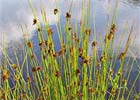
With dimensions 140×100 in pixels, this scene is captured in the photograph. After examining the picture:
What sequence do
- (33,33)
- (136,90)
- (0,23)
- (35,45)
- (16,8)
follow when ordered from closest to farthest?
(136,90), (35,45), (33,33), (0,23), (16,8)

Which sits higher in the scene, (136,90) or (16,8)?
(16,8)

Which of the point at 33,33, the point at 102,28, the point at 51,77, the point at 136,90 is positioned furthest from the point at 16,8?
the point at 51,77

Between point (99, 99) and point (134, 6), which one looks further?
point (134, 6)

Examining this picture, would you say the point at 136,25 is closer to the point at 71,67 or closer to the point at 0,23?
the point at 0,23

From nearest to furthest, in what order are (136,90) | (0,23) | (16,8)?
1. (136,90)
2. (0,23)
3. (16,8)

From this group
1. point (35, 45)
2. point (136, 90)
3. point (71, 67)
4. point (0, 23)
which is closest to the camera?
point (71, 67)

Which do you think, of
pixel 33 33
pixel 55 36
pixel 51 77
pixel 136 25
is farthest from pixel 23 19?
pixel 51 77

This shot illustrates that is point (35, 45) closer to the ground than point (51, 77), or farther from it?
closer to the ground

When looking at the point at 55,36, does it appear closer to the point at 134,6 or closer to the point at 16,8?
the point at 16,8

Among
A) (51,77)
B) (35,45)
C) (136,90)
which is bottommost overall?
(136,90)
